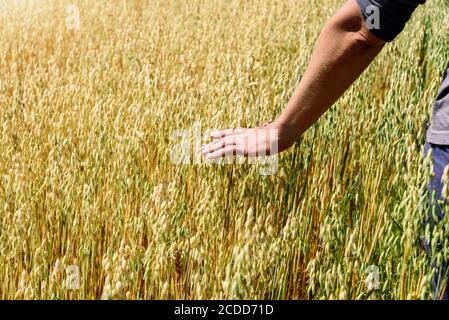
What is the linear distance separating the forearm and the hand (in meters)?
0.06

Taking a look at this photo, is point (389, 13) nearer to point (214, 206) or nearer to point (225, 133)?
point (225, 133)

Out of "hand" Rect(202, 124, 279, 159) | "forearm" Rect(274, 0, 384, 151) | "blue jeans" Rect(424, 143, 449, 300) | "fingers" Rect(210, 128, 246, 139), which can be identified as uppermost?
"forearm" Rect(274, 0, 384, 151)

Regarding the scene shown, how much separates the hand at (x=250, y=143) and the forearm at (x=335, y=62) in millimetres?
61

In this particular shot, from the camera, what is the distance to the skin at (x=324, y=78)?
1.09 metres

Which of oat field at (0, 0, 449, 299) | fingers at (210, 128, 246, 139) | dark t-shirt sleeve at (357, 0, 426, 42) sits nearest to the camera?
dark t-shirt sleeve at (357, 0, 426, 42)

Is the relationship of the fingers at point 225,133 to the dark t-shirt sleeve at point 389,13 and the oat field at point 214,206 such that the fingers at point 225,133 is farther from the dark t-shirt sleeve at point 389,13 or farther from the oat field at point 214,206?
the dark t-shirt sleeve at point 389,13

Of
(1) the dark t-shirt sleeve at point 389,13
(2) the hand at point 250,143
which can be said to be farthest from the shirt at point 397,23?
(2) the hand at point 250,143

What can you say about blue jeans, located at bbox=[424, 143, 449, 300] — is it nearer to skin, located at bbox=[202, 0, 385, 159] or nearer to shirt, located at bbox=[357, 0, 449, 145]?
shirt, located at bbox=[357, 0, 449, 145]

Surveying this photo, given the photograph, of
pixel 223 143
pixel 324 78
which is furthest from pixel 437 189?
pixel 223 143

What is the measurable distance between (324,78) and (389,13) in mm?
171

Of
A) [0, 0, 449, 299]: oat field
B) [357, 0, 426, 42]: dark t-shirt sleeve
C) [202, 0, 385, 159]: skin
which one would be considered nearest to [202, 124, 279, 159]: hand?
[202, 0, 385, 159]: skin

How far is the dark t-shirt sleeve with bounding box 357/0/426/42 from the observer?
1.02 m
